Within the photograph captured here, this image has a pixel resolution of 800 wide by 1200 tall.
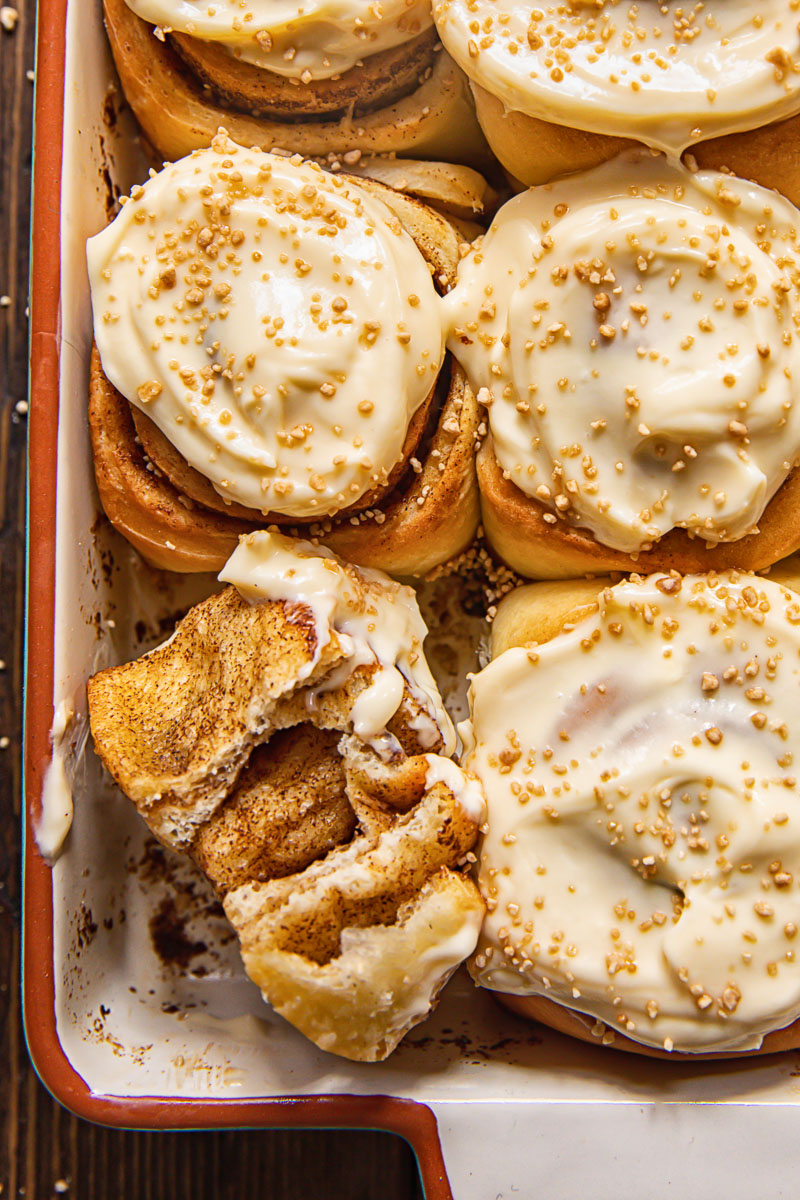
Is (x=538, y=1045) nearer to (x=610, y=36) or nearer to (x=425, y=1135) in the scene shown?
(x=425, y=1135)

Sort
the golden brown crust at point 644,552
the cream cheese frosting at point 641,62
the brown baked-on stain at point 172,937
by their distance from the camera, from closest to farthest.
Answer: the cream cheese frosting at point 641,62 → the golden brown crust at point 644,552 → the brown baked-on stain at point 172,937

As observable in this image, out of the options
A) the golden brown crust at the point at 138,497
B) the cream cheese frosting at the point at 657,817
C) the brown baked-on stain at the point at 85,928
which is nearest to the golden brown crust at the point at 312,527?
the golden brown crust at the point at 138,497

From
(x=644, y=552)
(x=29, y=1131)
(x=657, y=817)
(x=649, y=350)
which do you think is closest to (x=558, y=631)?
(x=644, y=552)

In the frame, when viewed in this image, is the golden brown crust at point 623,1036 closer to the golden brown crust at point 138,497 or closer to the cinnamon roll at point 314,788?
the cinnamon roll at point 314,788

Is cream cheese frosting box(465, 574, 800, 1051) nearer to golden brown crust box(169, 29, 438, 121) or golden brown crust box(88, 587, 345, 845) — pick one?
golden brown crust box(88, 587, 345, 845)

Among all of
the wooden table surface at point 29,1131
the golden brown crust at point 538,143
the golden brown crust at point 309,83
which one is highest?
the golden brown crust at point 309,83

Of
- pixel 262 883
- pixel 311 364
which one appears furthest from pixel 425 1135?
pixel 311 364

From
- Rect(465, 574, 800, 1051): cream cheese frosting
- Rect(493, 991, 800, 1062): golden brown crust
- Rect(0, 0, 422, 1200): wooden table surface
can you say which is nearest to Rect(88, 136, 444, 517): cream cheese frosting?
Rect(465, 574, 800, 1051): cream cheese frosting
